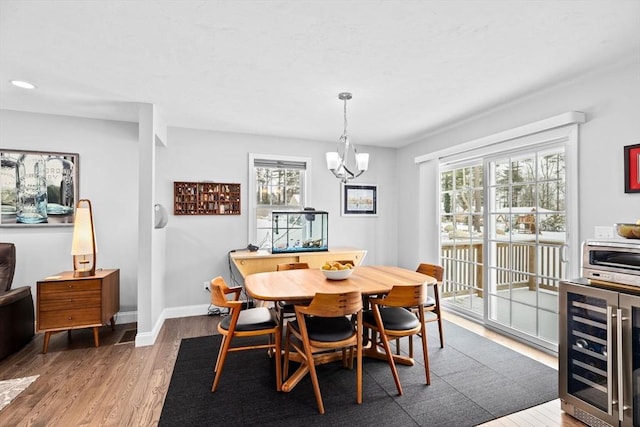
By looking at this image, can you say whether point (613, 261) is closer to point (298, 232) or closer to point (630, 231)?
point (630, 231)

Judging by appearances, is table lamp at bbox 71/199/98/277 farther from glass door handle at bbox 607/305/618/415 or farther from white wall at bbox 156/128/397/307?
glass door handle at bbox 607/305/618/415

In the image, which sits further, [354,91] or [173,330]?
[173,330]

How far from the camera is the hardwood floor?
2002 millimetres

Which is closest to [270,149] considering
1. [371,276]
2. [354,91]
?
[354,91]

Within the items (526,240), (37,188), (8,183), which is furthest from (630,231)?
(8,183)

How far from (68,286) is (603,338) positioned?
4.20 meters

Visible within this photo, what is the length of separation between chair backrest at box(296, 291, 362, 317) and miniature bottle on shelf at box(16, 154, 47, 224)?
333 cm

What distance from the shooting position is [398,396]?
86.7 inches

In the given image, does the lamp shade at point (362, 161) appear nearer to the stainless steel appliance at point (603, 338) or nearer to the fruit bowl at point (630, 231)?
the stainless steel appliance at point (603, 338)

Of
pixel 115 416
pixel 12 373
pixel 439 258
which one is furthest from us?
pixel 439 258

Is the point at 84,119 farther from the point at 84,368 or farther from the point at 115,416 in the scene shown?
the point at 115,416

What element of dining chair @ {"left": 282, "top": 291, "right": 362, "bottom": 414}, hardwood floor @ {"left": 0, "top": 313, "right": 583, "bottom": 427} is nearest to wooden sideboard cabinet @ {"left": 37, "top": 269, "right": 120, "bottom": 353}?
hardwood floor @ {"left": 0, "top": 313, "right": 583, "bottom": 427}

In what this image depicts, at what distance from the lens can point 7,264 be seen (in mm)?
3115

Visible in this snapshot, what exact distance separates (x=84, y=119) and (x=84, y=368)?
2.69 metres
